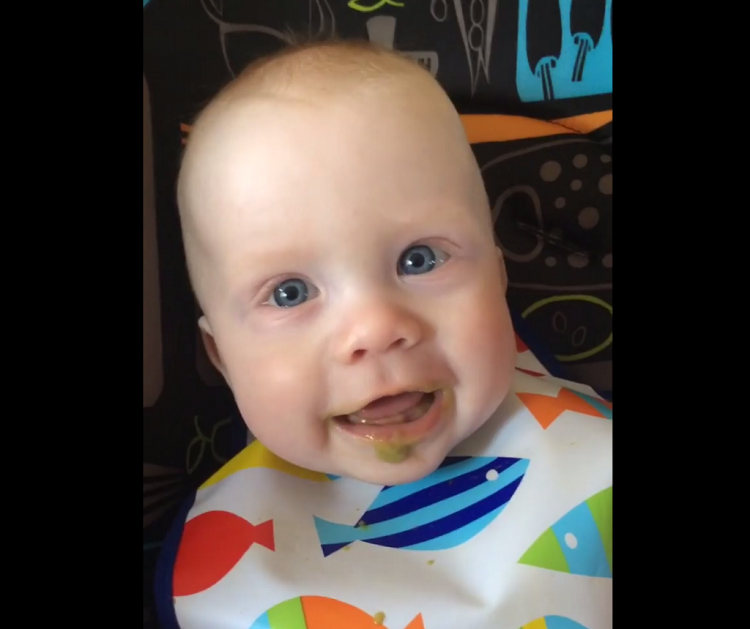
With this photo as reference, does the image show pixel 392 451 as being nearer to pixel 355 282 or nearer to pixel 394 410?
pixel 394 410

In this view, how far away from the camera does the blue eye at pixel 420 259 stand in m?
0.57

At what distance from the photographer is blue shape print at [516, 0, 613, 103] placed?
888mm

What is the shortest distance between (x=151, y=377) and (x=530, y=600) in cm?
47

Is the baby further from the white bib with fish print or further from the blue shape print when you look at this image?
the blue shape print

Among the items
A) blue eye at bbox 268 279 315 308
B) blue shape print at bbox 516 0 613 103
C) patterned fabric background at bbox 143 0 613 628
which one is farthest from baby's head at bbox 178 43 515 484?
blue shape print at bbox 516 0 613 103

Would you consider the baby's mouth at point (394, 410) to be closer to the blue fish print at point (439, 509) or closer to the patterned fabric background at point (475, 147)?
the blue fish print at point (439, 509)

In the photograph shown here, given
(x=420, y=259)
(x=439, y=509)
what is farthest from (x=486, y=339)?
(x=439, y=509)

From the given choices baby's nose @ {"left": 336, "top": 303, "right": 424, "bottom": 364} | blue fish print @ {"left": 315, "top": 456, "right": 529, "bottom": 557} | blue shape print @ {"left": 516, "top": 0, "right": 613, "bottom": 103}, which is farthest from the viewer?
blue shape print @ {"left": 516, "top": 0, "right": 613, "bottom": 103}

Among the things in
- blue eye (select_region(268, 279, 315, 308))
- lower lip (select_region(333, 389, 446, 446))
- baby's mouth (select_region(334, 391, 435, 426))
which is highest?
blue eye (select_region(268, 279, 315, 308))

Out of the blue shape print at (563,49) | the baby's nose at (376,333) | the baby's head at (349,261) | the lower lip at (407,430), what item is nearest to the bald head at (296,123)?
the baby's head at (349,261)

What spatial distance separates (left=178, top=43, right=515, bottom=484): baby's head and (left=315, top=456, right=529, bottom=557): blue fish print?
98 millimetres

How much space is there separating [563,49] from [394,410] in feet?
1.96
